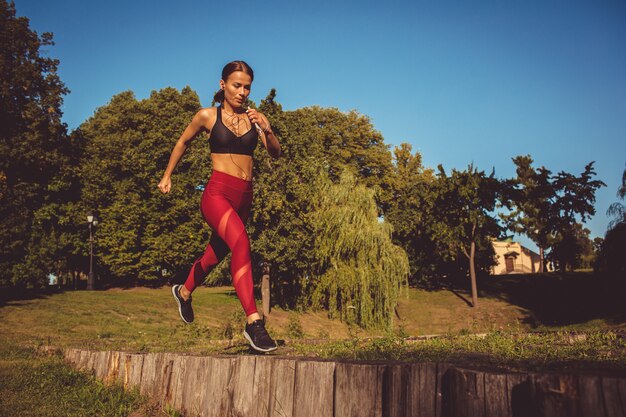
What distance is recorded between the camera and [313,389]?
10.1 feet

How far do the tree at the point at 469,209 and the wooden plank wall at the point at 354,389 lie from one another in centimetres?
2795

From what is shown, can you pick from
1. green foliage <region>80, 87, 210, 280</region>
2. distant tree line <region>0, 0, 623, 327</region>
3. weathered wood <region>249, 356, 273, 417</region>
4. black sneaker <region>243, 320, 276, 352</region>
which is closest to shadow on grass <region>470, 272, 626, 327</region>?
distant tree line <region>0, 0, 623, 327</region>

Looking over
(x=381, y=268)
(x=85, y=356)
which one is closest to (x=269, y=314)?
(x=381, y=268)

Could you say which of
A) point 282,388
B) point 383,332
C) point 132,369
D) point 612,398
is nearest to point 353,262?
point 383,332

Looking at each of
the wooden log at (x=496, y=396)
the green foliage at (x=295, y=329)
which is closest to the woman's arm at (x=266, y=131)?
the wooden log at (x=496, y=396)

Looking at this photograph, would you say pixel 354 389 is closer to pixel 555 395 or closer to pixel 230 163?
pixel 555 395

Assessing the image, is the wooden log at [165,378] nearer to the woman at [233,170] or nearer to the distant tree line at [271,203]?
the woman at [233,170]

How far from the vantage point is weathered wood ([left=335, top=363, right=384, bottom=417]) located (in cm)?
271

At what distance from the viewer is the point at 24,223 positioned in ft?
54.6

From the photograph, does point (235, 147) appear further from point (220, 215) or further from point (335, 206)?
point (335, 206)

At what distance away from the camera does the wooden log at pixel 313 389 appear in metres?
2.98

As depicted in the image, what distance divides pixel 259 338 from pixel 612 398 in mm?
2830

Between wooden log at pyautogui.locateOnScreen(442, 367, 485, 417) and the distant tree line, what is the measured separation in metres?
17.8

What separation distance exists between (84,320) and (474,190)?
80.2 ft
